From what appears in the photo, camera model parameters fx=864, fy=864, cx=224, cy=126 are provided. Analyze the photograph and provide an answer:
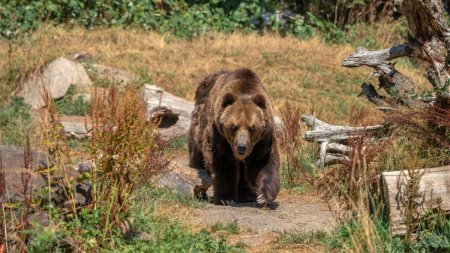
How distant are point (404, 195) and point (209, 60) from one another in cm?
981

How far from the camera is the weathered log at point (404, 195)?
6316 millimetres

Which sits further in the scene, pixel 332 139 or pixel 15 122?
pixel 15 122

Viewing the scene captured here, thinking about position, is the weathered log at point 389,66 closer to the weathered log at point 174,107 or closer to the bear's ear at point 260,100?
the bear's ear at point 260,100

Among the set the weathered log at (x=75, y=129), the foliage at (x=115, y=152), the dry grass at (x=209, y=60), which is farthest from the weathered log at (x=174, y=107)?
the foliage at (x=115, y=152)

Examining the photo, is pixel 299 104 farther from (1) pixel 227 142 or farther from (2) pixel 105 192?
(2) pixel 105 192

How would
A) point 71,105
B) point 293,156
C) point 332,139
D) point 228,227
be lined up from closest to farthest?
point 228,227, point 332,139, point 293,156, point 71,105

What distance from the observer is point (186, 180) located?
30.2 ft

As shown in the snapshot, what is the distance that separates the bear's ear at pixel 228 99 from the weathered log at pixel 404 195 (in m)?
2.35

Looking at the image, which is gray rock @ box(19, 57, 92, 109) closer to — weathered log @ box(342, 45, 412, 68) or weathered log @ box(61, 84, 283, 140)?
weathered log @ box(61, 84, 283, 140)

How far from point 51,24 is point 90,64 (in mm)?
2149

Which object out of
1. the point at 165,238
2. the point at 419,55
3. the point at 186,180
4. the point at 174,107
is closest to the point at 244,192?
the point at 186,180

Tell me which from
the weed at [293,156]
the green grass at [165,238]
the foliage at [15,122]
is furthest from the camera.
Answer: the foliage at [15,122]

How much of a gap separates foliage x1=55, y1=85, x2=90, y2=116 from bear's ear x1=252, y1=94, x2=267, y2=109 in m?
5.66

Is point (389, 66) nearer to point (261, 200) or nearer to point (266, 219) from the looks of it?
point (261, 200)
